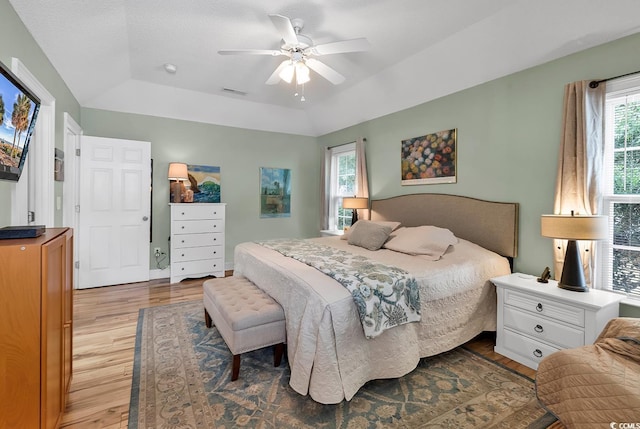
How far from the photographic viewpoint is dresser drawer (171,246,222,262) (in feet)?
14.4

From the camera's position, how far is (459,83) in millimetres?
3301

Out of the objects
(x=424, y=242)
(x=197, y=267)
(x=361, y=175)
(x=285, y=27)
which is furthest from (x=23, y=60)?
(x=361, y=175)

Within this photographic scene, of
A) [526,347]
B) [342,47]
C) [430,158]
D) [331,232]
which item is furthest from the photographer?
[331,232]

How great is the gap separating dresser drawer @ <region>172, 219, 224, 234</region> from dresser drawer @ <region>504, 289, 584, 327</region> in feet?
12.5

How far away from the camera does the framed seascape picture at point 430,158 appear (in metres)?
3.48

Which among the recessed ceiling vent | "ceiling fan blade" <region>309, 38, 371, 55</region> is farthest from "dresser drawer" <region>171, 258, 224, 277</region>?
"ceiling fan blade" <region>309, 38, 371, 55</region>

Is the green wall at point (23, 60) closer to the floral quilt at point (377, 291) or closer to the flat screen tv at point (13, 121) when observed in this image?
the flat screen tv at point (13, 121)

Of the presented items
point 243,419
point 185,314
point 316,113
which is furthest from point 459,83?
point 185,314

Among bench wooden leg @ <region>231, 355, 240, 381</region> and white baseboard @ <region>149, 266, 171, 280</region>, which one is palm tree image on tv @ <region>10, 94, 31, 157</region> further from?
white baseboard @ <region>149, 266, 171, 280</region>

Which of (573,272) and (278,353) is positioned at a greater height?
(573,272)

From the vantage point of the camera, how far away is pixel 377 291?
1.93 meters

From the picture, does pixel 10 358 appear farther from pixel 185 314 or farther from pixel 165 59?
pixel 165 59

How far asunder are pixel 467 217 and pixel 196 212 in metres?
3.62

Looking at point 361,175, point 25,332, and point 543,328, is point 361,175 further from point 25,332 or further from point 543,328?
point 25,332
